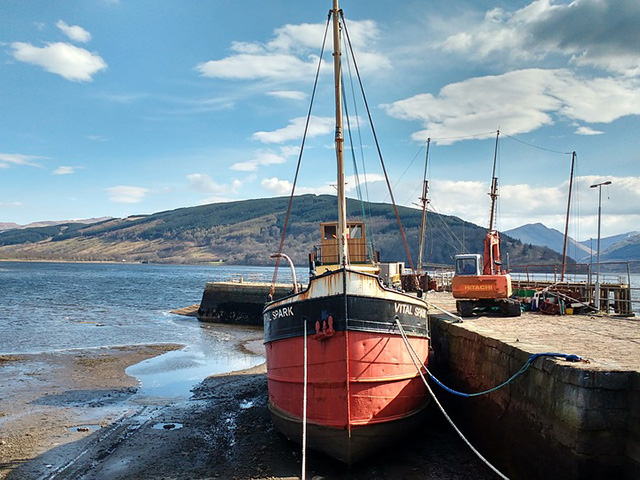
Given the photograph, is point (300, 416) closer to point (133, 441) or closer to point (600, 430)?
point (133, 441)

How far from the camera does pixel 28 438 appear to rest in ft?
38.1

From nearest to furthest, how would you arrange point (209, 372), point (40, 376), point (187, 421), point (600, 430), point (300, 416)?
point (600, 430), point (300, 416), point (187, 421), point (40, 376), point (209, 372)

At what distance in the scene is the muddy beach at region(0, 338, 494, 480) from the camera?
9539 mm

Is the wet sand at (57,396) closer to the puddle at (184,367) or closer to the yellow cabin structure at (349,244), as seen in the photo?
the puddle at (184,367)

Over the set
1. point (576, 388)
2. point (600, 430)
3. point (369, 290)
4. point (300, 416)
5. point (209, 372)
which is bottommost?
point (209, 372)

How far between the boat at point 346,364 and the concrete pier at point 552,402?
152cm

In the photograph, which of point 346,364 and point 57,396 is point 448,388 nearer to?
point 346,364

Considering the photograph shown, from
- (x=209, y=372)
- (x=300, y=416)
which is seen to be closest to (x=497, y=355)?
(x=300, y=416)

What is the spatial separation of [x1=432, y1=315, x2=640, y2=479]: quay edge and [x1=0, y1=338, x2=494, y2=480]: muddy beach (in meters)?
0.95

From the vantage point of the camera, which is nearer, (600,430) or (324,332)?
(600,430)

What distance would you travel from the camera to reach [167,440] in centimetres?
1147

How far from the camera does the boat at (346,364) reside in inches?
373

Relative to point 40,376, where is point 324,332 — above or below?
above

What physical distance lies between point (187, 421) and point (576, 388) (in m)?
10.1
